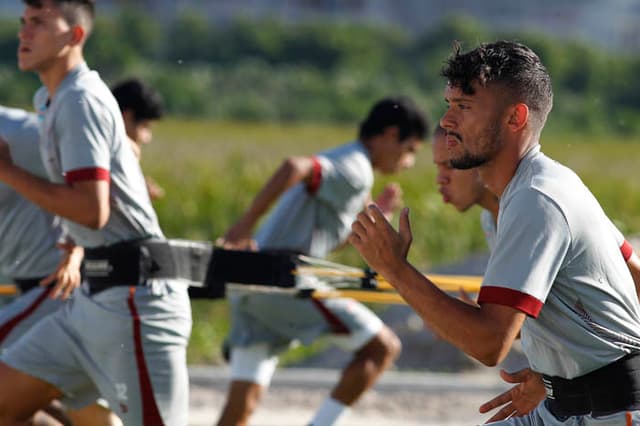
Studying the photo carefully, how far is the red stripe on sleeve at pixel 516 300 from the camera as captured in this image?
12.3 ft

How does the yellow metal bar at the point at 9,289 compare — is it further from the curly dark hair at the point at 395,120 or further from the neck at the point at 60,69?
the curly dark hair at the point at 395,120

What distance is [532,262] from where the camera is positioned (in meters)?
3.77

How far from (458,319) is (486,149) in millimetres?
529

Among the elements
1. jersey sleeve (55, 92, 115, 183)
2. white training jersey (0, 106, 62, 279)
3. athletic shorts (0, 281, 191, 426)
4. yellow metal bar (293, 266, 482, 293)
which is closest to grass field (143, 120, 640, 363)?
white training jersey (0, 106, 62, 279)

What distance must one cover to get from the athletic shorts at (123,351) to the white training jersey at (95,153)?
0.23 metres

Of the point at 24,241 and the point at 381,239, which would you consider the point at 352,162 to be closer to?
the point at 24,241

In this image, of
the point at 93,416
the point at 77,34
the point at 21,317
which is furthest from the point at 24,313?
the point at 77,34

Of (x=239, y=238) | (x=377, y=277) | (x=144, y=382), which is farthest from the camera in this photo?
(x=239, y=238)

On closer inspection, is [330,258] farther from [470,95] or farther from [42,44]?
[470,95]

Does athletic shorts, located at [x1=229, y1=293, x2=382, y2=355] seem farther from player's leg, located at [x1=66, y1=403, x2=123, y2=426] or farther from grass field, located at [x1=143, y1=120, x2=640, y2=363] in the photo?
grass field, located at [x1=143, y1=120, x2=640, y2=363]

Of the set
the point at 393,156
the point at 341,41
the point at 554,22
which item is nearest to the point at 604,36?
the point at 554,22

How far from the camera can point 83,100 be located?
5.10m

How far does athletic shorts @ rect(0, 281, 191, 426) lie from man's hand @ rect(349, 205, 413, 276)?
4.69 feet

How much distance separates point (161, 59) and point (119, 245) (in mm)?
22055
